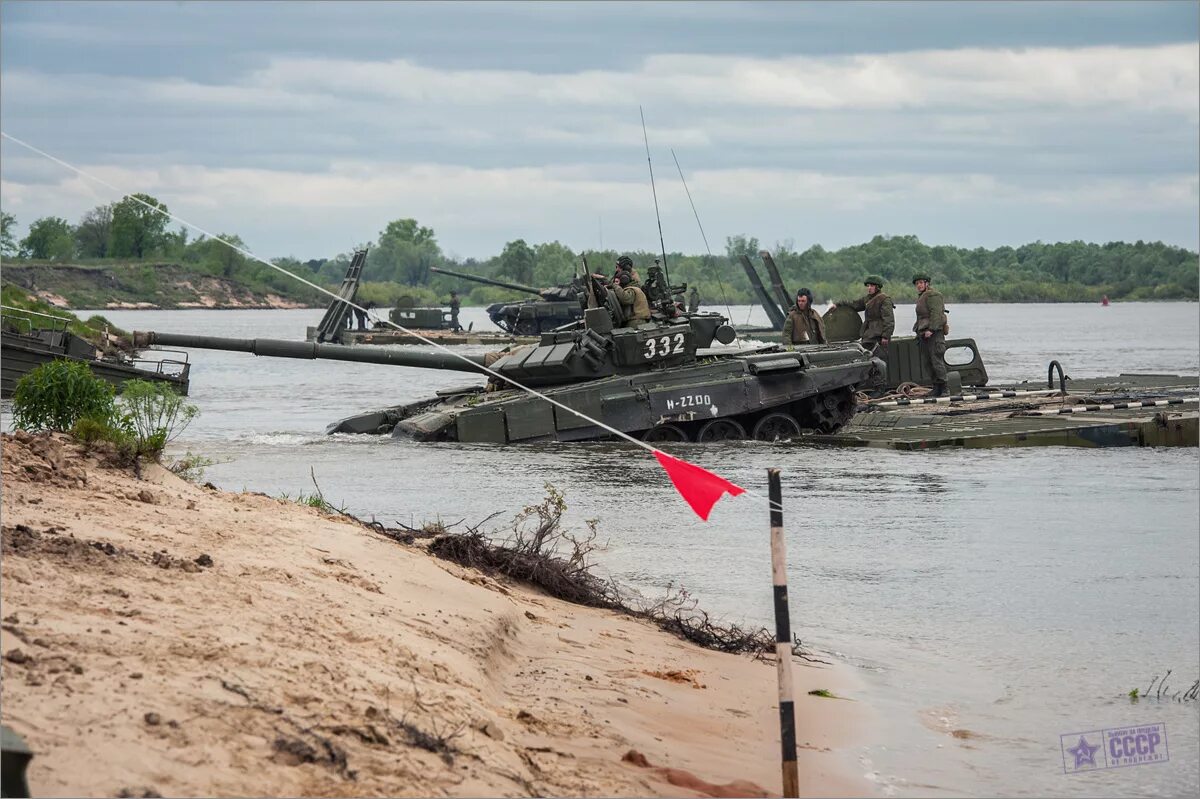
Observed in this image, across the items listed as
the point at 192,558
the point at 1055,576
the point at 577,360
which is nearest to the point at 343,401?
the point at 577,360

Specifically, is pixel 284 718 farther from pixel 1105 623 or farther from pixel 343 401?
pixel 343 401

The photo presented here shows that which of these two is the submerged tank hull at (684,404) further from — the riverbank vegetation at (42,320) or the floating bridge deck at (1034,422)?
the riverbank vegetation at (42,320)

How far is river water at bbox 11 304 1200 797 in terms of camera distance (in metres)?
7.86

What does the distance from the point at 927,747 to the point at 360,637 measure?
9.11 feet

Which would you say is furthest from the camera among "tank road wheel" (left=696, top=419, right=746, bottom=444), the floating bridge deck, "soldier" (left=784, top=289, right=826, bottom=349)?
"soldier" (left=784, top=289, right=826, bottom=349)

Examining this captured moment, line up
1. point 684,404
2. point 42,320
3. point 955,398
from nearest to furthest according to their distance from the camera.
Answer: point 684,404, point 955,398, point 42,320

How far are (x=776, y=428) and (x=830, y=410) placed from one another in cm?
82

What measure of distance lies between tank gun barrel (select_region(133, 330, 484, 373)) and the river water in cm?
128

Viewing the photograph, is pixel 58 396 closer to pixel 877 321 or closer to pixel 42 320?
pixel 877 321

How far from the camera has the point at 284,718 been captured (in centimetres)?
537

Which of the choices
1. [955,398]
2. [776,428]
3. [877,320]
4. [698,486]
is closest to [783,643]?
[698,486]

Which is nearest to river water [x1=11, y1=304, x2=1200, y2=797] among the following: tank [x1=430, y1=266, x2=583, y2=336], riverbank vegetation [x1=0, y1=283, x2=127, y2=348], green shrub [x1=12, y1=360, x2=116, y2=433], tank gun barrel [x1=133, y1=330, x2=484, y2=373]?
tank gun barrel [x1=133, y1=330, x2=484, y2=373]

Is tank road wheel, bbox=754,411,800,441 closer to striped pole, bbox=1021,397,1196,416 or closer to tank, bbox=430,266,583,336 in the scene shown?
striped pole, bbox=1021,397,1196,416

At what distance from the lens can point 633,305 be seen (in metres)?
22.1
